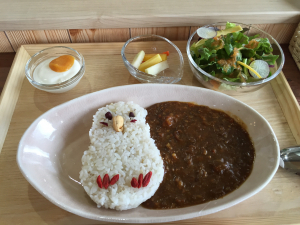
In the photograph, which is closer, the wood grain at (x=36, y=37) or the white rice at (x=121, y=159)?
the white rice at (x=121, y=159)

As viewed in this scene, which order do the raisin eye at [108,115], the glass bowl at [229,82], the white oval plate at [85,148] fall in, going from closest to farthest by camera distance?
1. the white oval plate at [85,148]
2. the raisin eye at [108,115]
3. the glass bowl at [229,82]

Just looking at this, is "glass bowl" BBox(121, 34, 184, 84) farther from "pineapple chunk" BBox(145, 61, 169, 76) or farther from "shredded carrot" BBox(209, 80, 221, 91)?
"shredded carrot" BBox(209, 80, 221, 91)

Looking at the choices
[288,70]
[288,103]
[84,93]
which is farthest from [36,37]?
[288,70]

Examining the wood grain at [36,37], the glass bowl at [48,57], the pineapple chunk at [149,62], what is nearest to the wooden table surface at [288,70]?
the wood grain at [36,37]

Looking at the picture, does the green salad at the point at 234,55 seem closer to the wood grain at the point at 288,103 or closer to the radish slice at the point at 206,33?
the radish slice at the point at 206,33

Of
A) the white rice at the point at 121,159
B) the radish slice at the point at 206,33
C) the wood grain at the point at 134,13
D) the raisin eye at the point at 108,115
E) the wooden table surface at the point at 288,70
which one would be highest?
the wood grain at the point at 134,13

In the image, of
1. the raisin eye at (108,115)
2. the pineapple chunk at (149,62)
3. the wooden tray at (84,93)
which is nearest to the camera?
the wooden tray at (84,93)

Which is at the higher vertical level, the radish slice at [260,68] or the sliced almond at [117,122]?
the radish slice at [260,68]
